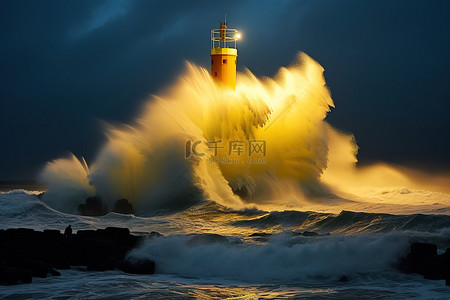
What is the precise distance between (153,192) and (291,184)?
6278 mm

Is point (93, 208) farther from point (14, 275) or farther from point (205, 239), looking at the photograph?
point (14, 275)

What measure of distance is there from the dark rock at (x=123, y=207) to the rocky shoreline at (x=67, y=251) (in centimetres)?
1022

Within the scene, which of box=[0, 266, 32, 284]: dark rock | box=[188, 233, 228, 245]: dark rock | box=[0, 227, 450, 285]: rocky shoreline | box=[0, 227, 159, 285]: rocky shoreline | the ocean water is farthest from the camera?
box=[188, 233, 228, 245]: dark rock

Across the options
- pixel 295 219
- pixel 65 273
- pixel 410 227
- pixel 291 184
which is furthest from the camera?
pixel 291 184

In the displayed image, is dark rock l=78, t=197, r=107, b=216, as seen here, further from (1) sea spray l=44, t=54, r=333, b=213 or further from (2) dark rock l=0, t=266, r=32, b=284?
(2) dark rock l=0, t=266, r=32, b=284

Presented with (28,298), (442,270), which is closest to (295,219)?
(442,270)

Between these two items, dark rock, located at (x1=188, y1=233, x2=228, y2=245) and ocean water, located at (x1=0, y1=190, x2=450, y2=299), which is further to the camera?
dark rock, located at (x1=188, y1=233, x2=228, y2=245)

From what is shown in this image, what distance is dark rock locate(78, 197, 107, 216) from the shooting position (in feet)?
74.8

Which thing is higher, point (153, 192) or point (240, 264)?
point (153, 192)

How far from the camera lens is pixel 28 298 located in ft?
31.2

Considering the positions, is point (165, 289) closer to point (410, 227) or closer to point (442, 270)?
point (442, 270)

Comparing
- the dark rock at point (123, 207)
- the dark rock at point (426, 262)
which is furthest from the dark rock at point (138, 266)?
the dark rock at point (123, 207)

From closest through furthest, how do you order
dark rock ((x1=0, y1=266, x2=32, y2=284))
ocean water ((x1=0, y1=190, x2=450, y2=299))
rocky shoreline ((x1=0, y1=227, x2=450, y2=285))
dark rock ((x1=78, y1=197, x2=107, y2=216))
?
1. ocean water ((x1=0, y1=190, x2=450, y2=299))
2. dark rock ((x1=0, y1=266, x2=32, y2=284))
3. rocky shoreline ((x1=0, y1=227, x2=450, y2=285))
4. dark rock ((x1=78, y1=197, x2=107, y2=216))

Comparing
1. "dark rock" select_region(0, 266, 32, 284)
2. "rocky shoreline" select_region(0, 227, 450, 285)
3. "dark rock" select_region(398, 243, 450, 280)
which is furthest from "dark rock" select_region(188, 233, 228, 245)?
"dark rock" select_region(398, 243, 450, 280)
